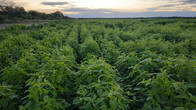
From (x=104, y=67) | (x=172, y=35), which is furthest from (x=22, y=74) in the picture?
(x=172, y=35)

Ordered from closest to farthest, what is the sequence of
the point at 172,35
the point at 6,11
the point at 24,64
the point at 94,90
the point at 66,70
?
1. the point at 94,90
2. the point at 66,70
3. the point at 24,64
4. the point at 172,35
5. the point at 6,11

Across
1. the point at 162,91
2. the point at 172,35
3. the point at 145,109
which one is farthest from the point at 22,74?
the point at 172,35

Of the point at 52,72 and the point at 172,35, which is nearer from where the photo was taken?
the point at 52,72

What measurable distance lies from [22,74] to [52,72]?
107 centimetres

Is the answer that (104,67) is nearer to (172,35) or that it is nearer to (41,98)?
(41,98)

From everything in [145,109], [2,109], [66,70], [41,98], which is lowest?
[2,109]

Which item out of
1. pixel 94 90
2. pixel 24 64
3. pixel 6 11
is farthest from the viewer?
pixel 6 11

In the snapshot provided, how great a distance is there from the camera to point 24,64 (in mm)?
3213

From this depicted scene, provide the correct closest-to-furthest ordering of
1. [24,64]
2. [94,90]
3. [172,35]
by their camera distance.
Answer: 1. [94,90]
2. [24,64]
3. [172,35]

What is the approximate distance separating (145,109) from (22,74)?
125 inches

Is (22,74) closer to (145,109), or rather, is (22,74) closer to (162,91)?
(145,109)

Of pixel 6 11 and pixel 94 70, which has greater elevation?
pixel 6 11

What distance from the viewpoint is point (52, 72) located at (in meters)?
2.67

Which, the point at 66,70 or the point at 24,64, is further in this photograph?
the point at 24,64
